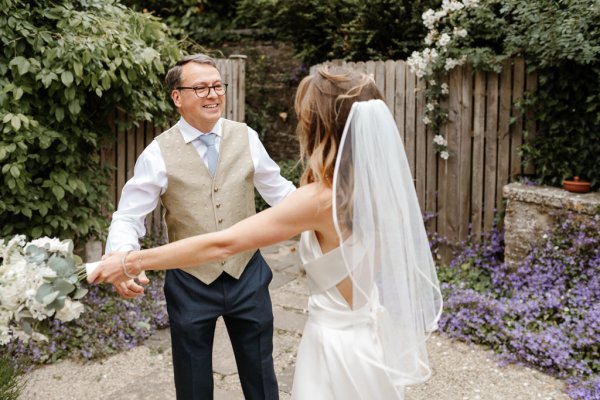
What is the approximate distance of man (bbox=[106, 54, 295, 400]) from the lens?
2662 millimetres

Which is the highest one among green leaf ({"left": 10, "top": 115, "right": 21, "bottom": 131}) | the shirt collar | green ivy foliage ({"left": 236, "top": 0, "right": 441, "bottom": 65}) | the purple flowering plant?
green ivy foliage ({"left": 236, "top": 0, "right": 441, "bottom": 65})

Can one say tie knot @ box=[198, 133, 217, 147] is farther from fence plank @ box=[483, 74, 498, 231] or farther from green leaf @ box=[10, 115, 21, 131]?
fence plank @ box=[483, 74, 498, 231]

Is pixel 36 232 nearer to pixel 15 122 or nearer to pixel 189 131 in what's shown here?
pixel 15 122

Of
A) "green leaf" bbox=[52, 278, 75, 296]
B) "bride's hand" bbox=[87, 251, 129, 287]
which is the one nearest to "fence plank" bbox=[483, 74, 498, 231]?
"bride's hand" bbox=[87, 251, 129, 287]

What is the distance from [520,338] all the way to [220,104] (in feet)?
8.72

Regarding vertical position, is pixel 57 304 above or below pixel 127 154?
below

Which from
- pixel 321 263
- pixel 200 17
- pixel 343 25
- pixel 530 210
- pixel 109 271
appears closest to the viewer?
pixel 321 263

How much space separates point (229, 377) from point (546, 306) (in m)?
2.25

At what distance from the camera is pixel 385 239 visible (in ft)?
7.12

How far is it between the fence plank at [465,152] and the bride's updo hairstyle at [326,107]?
148 inches

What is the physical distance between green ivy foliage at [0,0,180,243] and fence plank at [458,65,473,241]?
2.64 metres

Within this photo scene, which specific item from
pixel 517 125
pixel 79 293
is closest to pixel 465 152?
pixel 517 125

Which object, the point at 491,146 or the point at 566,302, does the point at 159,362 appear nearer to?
the point at 566,302

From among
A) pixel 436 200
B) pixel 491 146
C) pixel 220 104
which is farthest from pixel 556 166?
pixel 220 104
